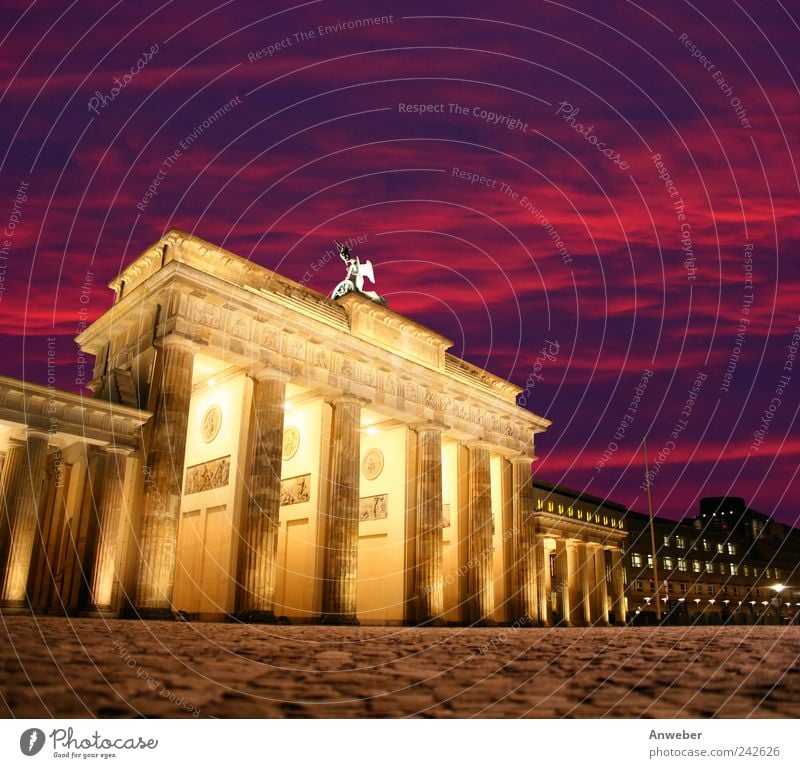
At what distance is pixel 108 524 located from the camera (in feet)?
72.0

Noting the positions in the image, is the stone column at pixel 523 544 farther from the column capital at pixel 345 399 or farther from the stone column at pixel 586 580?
the column capital at pixel 345 399

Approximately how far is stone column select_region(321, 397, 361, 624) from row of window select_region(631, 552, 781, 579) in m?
55.3

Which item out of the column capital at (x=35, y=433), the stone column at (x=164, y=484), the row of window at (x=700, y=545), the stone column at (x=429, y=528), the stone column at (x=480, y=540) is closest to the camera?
the column capital at (x=35, y=433)

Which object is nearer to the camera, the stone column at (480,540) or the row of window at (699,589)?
the stone column at (480,540)

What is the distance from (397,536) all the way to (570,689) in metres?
28.7

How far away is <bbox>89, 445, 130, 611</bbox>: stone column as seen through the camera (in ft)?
69.7

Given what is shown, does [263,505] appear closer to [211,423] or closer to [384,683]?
[211,423]

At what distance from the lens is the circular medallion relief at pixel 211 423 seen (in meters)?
29.6

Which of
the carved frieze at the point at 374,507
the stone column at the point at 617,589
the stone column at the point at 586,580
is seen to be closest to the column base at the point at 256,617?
the carved frieze at the point at 374,507

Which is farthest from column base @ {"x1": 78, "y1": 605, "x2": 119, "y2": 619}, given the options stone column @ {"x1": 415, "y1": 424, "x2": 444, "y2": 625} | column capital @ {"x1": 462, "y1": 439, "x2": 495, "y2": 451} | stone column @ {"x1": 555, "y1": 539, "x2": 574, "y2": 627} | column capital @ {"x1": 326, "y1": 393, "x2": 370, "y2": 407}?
stone column @ {"x1": 555, "y1": 539, "x2": 574, "y2": 627}

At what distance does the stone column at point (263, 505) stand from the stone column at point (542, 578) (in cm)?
1994

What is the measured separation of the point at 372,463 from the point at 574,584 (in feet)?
64.0

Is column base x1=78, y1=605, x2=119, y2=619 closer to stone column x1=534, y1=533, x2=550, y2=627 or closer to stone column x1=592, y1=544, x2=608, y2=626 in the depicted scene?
stone column x1=534, y1=533, x2=550, y2=627

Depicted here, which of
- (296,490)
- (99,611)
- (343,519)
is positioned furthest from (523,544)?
(99,611)
